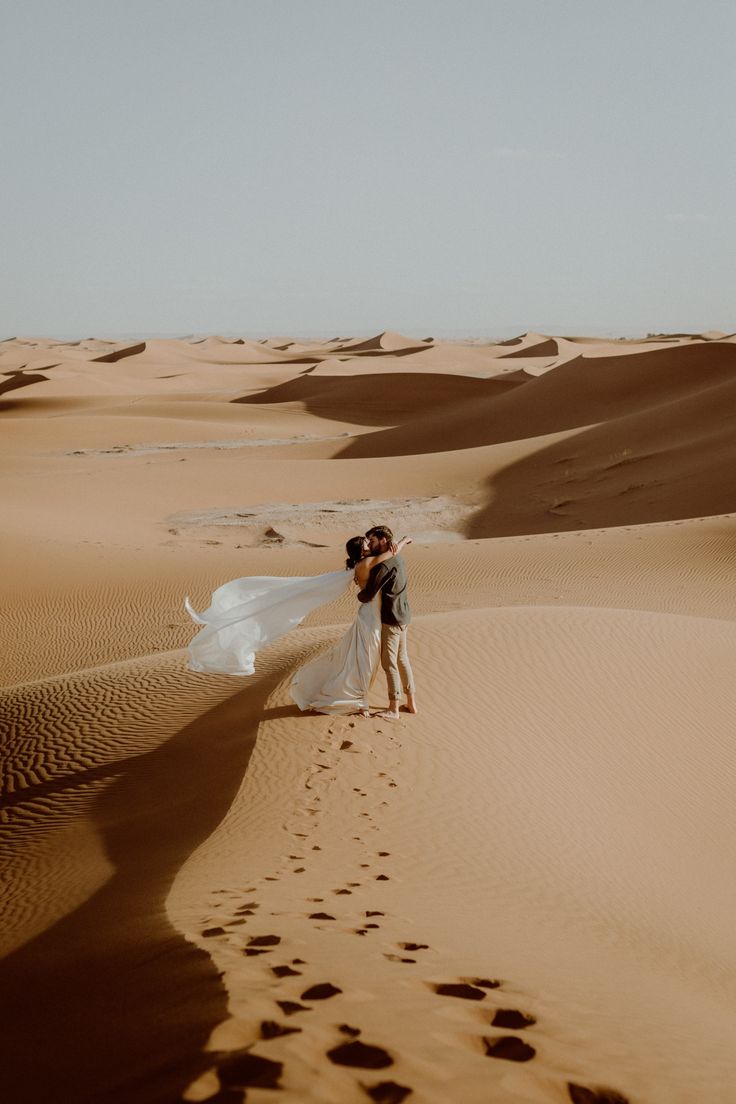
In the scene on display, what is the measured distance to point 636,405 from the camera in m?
34.7

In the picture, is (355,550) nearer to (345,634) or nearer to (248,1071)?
(345,634)

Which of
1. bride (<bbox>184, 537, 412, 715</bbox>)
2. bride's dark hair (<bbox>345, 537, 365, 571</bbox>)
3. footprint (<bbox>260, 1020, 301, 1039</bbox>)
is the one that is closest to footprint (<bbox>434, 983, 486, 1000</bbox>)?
A: footprint (<bbox>260, 1020, 301, 1039</bbox>)

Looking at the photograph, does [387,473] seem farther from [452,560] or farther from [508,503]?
[452,560]

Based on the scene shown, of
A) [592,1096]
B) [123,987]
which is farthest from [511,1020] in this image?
[123,987]

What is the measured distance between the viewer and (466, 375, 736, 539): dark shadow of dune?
65.8 feet

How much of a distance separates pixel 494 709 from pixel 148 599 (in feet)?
24.4

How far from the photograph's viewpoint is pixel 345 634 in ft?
25.1

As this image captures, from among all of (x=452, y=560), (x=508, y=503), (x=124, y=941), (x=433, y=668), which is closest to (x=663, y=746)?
(x=433, y=668)

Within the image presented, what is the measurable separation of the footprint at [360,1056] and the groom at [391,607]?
4622 millimetres

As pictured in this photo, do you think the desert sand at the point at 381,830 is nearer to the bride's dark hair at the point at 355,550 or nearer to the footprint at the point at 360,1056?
the footprint at the point at 360,1056

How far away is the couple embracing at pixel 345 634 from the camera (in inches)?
284

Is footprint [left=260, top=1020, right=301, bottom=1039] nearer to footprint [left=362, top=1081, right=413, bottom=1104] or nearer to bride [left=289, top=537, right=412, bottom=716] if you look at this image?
footprint [left=362, top=1081, right=413, bottom=1104]

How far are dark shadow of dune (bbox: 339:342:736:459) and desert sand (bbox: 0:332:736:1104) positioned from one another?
13.8 m

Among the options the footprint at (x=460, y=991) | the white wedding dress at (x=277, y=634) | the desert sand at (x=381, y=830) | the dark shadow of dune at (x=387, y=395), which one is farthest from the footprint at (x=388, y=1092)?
the dark shadow of dune at (x=387, y=395)
